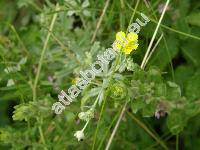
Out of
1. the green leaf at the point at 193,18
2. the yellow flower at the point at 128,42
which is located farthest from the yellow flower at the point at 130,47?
the green leaf at the point at 193,18

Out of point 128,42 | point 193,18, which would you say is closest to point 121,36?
point 128,42

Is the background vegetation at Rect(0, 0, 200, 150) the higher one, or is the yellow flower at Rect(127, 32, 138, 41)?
the yellow flower at Rect(127, 32, 138, 41)

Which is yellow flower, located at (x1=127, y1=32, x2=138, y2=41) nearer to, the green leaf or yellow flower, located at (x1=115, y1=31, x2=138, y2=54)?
yellow flower, located at (x1=115, y1=31, x2=138, y2=54)

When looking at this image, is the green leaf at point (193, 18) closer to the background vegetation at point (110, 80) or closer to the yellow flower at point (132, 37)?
the background vegetation at point (110, 80)

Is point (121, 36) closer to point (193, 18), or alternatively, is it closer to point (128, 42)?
point (128, 42)

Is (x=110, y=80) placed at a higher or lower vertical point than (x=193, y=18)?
lower

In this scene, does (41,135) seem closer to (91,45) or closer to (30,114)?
(30,114)

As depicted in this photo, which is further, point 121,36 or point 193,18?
point 193,18

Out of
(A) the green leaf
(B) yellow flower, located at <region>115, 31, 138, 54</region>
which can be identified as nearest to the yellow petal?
(B) yellow flower, located at <region>115, 31, 138, 54</region>
